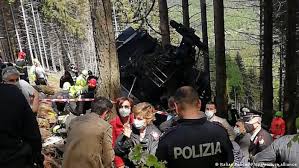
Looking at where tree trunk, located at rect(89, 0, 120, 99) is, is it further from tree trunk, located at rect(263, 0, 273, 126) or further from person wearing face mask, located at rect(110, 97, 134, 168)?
tree trunk, located at rect(263, 0, 273, 126)

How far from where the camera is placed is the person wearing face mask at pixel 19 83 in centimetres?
718

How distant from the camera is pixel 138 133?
5.75 metres

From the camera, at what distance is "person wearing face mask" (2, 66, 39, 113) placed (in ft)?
23.6

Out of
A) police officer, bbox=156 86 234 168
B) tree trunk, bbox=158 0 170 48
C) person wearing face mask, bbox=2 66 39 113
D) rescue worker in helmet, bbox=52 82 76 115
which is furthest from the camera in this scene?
tree trunk, bbox=158 0 170 48

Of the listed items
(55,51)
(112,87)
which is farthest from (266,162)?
(55,51)

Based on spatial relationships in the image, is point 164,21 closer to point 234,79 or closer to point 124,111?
point 124,111

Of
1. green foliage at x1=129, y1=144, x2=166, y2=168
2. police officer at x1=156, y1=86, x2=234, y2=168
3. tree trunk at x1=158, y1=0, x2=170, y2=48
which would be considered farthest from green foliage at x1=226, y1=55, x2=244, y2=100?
police officer at x1=156, y1=86, x2=234, y2=168

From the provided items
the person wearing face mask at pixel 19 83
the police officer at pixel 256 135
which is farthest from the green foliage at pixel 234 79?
the police officer at pixel 256 135

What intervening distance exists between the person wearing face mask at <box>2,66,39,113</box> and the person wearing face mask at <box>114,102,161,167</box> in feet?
8.01

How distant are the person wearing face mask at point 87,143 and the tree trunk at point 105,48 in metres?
2.57

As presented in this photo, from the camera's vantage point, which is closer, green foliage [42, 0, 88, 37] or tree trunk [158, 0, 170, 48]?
tree trunk [158, 0, 170, 48]

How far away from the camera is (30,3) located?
5472cm

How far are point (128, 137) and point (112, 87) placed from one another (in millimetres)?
2033

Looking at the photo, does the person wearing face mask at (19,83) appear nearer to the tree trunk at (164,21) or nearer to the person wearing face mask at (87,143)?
the person wearing face mask at (87,143)
